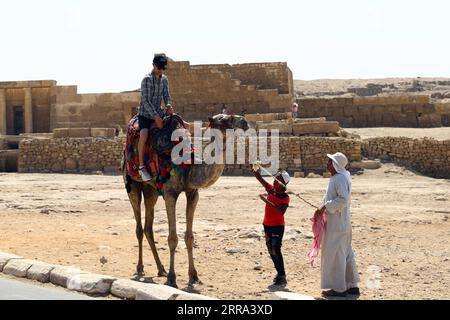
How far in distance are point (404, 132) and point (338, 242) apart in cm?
2051

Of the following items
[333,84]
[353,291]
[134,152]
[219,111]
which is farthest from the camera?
[333,84]

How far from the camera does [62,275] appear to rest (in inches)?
354

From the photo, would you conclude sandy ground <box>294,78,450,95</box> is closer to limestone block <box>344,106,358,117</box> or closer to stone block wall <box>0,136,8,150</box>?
limestone block <box>344,106,358,117</box>

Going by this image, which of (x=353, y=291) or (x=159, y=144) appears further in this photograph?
(x=159, y=144)

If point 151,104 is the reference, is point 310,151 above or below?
below

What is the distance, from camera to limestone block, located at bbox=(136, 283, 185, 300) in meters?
7.61

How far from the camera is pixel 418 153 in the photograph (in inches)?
945

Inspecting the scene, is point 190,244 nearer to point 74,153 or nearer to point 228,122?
point 228,122

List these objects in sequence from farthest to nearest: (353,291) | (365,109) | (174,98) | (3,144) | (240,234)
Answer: (174,98) < (365,109) < (3,144) < (240,234) < (353,291)

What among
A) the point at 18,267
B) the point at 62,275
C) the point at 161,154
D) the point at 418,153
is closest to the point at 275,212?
the point at 161,154

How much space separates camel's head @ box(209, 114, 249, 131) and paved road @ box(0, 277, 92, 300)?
2460 millimetres

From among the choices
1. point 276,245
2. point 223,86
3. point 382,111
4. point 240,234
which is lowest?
point 240,234
